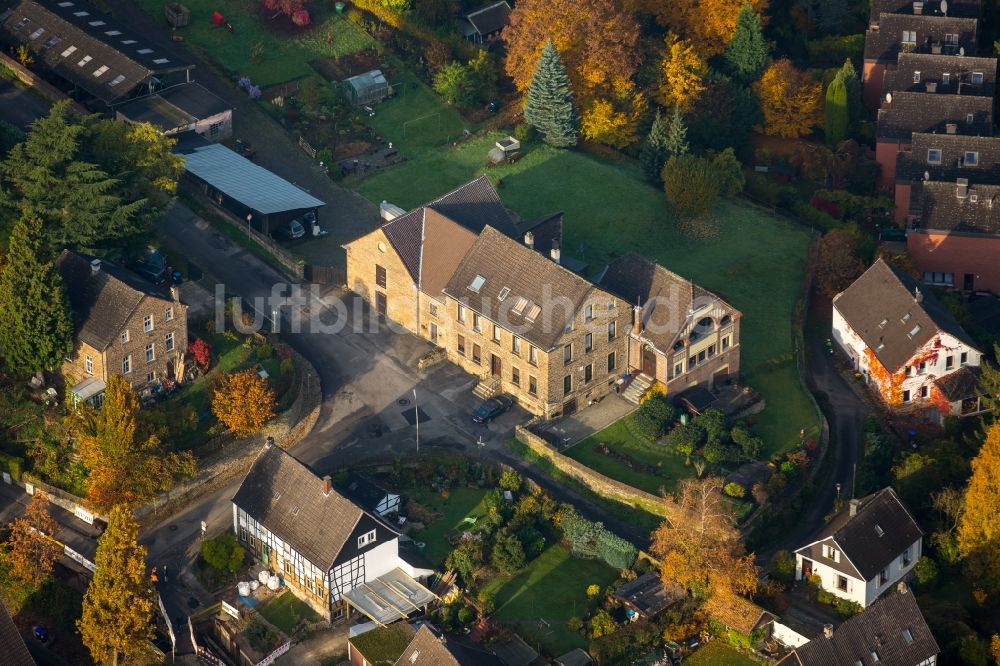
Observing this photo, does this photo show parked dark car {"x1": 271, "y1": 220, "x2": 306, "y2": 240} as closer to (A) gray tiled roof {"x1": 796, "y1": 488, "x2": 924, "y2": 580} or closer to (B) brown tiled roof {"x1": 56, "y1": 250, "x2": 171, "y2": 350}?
(B) brown tiled roof {"x1": 56, "y1": 250, "x2": 171, "y2": 350}

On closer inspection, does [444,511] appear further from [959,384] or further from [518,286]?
[959,384]

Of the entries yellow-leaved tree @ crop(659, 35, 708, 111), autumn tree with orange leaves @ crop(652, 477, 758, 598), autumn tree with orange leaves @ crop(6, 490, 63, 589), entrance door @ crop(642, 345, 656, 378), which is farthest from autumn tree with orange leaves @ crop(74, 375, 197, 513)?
yellow-leaved tree @ crop(659, 35, 708, 111)

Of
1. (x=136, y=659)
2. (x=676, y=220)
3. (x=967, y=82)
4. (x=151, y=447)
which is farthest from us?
(x=967, y=82)

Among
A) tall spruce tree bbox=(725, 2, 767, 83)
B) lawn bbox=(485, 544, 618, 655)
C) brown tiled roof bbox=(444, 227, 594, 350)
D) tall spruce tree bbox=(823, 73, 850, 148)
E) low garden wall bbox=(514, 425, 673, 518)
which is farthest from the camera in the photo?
tall spruce tree bbox=(725, 2, 767, 83)

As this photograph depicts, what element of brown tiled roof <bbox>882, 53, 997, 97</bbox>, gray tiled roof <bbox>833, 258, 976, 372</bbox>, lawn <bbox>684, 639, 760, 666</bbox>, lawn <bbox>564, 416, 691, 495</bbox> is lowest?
lawn <bbox>684, 639, 760, 666</bbox>

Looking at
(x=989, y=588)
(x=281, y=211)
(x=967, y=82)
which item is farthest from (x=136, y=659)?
(x=967, y=82)

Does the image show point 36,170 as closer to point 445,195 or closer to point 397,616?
point 445,195

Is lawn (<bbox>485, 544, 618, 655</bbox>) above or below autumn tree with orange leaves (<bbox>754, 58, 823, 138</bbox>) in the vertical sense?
below
